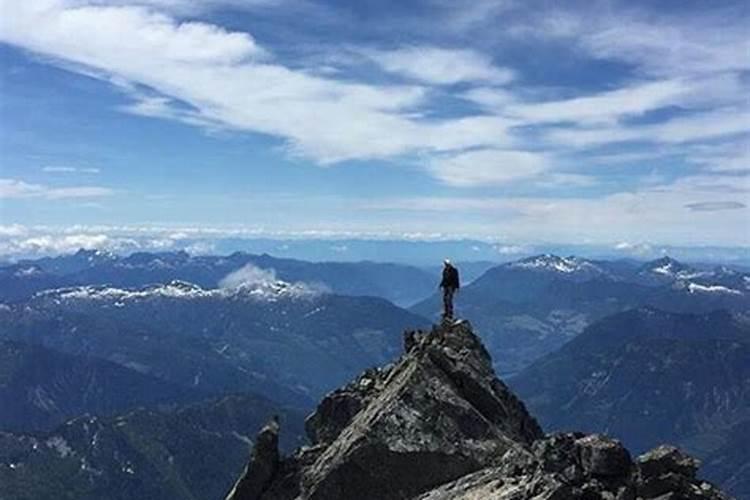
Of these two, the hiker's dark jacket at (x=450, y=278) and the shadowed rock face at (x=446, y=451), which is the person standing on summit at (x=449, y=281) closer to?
the hiker's dark jacket at (x=450, y=278)

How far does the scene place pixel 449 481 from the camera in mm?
65812

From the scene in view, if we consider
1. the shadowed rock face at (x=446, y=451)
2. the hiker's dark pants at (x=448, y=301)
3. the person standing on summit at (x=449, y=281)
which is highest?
the person standing on summit at (x=449, y=281)

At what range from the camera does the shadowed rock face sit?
4422cm

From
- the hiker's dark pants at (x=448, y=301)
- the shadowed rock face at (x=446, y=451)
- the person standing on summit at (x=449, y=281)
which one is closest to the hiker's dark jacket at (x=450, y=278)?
the person standing on summit at (x=449, y=281)

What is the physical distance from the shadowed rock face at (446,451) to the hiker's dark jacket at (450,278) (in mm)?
5496

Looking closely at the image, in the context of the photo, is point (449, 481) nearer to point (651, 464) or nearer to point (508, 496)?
point (508, 496)

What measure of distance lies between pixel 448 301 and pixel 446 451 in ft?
76.0

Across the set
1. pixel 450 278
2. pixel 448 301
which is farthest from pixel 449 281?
pixel 448 301

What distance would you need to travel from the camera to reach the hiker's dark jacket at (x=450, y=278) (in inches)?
3359

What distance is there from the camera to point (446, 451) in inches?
2682

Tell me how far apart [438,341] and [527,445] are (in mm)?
14718

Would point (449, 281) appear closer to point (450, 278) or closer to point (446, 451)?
point (450, 278)

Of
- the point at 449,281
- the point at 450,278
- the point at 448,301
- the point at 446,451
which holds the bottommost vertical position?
the point at 446,451

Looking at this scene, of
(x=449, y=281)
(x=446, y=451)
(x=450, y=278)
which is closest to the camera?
(x=446, y=451)
